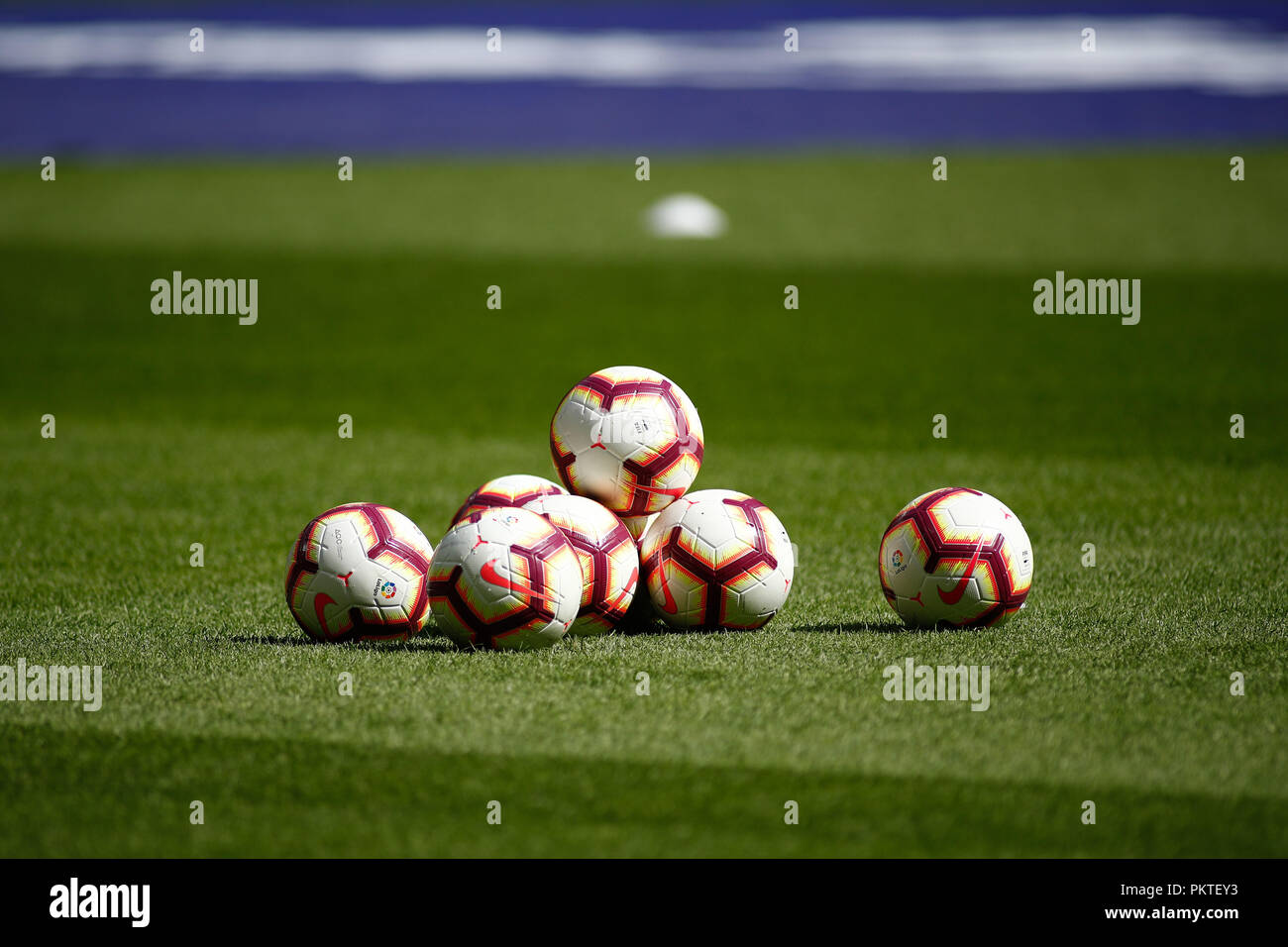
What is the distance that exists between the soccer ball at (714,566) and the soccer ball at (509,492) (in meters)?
0.84

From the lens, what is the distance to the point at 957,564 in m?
9.93

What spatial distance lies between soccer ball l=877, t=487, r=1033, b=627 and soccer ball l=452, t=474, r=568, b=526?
251 cm

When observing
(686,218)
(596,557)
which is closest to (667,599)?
(596,557)

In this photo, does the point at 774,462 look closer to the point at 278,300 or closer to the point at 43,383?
the point at 43,383

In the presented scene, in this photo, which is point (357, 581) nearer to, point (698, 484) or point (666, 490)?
point (666, 490)

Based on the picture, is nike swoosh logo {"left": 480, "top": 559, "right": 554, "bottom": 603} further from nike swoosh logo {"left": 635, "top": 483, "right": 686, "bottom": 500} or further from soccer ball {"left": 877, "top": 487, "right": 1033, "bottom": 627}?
soccer ball {"left": 877, "top": 487, "right": 1033, "bottom": 627}

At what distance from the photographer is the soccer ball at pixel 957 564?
9945 mm

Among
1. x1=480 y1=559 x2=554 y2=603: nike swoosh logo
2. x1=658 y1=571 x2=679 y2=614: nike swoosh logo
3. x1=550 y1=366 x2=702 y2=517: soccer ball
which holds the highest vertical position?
x1=550 y1=366 x2=702 y2=517: soccer ball

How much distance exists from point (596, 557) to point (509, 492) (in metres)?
0.97

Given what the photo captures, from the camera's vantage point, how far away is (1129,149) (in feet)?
195

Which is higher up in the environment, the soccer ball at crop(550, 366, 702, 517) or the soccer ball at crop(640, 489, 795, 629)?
the soccer ball at crop(550, 366, 702, 517)

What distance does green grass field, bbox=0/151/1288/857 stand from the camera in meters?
6.88

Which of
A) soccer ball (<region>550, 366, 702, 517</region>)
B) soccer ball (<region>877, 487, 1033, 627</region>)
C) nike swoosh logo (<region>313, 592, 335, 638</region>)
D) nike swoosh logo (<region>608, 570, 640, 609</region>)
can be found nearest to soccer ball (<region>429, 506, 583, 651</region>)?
nike swoosh logo (<region>608, 570, 640, 609</region>)

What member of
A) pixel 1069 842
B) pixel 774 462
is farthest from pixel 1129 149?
pixel 1069 842
